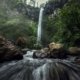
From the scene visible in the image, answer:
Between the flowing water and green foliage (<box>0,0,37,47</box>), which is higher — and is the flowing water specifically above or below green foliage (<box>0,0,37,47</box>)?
below

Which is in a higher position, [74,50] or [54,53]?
[74,50]

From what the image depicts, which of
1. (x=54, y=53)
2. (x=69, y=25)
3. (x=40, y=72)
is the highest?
(x=69, y=25)

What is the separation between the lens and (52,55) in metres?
20.2

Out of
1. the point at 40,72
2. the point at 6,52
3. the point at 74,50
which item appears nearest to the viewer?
the point at 40,72

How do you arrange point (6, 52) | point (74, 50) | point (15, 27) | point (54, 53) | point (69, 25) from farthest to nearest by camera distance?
1. point (15, 27)
2. point (69, 25)
3. point (74, 50)
4. point (54, 53)
5. point (6, 52)

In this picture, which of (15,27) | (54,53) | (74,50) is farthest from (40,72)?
(15,27)

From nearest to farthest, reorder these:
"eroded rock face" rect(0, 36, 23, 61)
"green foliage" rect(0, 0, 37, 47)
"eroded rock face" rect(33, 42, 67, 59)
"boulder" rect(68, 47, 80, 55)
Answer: "eroded rock face" rect(0, 36, 23, 61), "eroded rock face" rect(33, 42, 67, 59), "boulder" rect(68, 47, 80, 55), "green foliage" rect(0, 0, 37, 47)

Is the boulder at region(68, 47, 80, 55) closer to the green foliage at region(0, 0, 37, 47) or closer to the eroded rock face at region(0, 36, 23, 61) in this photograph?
the eroded rock face at region(0, 36, 23, 61)

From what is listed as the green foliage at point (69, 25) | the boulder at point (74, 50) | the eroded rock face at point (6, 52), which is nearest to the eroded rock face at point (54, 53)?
the boulder at point (74, 50)

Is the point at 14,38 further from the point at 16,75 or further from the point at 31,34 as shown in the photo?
the point at 16,75

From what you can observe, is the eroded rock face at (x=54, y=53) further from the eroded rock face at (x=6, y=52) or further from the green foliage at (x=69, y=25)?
the green foliage at (x=69, y=25)

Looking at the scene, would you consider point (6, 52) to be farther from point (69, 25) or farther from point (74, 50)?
point (69, 25)

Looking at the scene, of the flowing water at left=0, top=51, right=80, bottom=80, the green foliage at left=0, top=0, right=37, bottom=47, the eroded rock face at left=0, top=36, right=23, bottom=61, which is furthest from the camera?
the green foliage at left=0, top=0, right=37, bottom=47

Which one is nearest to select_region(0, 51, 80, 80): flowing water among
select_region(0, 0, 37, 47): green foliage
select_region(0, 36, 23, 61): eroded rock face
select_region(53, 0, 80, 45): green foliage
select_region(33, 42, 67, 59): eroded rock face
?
select_region(0, 36, 23, 61): eroded rock face
